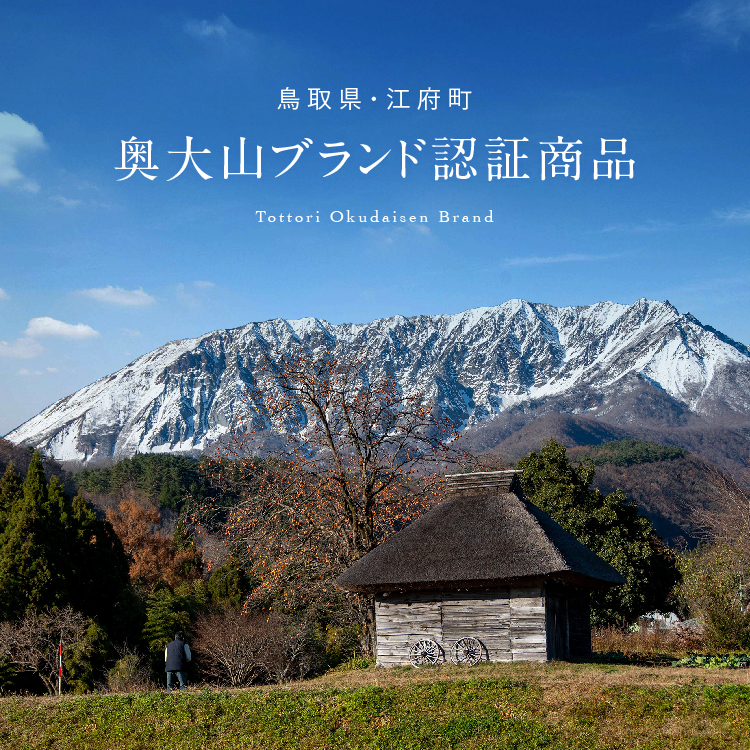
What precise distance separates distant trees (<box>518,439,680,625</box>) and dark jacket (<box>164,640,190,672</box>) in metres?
18.6

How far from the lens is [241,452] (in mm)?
21203

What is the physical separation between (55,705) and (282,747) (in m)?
4.93

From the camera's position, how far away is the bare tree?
828 inches

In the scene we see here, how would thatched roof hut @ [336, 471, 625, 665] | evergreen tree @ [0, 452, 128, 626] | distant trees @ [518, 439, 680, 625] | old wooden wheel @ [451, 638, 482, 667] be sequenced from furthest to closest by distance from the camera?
distant trees @ [518, 439, 680, 625] < evergreen tree @ [0, 452, 128, 626] < old wooden wheel @ [451, 638, 482, 667] < thatched roof hut @ [336, 471, 625, 665]

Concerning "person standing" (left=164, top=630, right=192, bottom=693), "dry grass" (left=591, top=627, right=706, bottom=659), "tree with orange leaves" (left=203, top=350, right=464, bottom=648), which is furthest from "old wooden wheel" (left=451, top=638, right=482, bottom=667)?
"dry grass" (left=591, top=627, right=706, bottom=659)

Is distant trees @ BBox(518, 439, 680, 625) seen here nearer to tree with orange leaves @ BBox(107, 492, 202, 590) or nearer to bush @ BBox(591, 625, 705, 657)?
bush @ BBox(591, 625, 705, 657)

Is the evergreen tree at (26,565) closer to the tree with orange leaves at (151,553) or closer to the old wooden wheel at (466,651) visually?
the old wooden wheel at (466,651)

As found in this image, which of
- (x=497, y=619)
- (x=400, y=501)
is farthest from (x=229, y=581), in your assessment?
(x=497, y=619)

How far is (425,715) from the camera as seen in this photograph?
1238 centimetres

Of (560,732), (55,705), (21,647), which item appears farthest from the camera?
(21,647)

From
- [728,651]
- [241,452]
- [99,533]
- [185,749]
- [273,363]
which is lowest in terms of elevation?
[728,651]

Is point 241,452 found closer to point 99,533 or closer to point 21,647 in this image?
point 21,647

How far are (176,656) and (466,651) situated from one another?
6.53 meters

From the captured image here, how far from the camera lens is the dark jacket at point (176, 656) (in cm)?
1612
